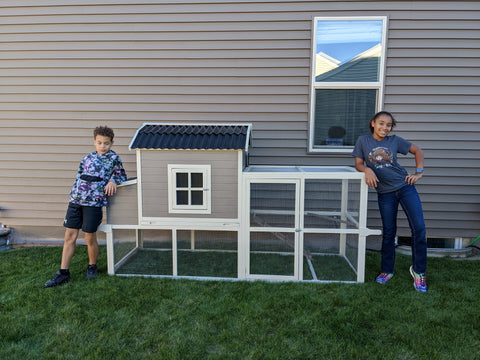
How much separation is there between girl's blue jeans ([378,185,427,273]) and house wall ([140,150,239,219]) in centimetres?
131

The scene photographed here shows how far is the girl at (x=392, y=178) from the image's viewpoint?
2.79 metres

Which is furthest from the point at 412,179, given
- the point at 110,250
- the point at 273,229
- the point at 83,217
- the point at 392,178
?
the point at 83,217

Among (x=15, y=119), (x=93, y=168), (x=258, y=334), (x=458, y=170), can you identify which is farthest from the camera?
(x=15, y=119)

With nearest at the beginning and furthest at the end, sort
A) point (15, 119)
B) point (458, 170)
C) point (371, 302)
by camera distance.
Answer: point (371, 302) → point (458, 170) → point (15, 119)

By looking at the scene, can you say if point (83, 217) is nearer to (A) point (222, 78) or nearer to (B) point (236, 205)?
(B) point (236, 205)

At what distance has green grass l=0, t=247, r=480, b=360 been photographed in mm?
1990

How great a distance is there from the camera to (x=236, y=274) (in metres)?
3.04

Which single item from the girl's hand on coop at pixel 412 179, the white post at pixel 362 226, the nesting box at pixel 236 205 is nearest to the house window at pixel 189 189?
the nesting box at pixel 236 205

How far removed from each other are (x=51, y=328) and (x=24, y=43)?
3195 millimetres

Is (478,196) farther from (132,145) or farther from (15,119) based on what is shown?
(15,119)

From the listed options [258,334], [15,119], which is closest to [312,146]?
[258,334]

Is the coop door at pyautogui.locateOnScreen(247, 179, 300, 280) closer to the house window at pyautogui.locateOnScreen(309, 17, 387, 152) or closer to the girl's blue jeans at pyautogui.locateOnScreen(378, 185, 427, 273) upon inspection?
the girl's blue jeans at pyautogui.locateOnScreen(378, 185, 427, 273)

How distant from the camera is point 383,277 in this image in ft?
9.63

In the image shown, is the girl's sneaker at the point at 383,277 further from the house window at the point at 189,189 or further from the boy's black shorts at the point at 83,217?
the boy's black shorts at the point at 83,217
